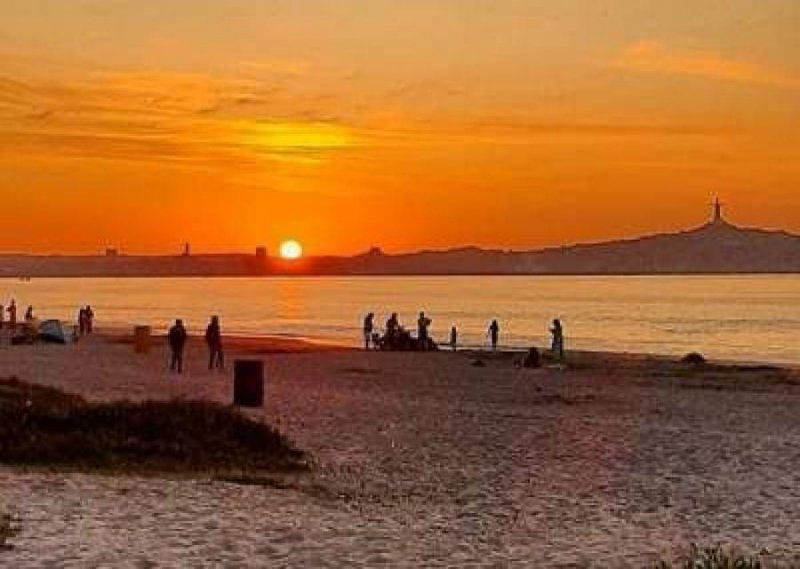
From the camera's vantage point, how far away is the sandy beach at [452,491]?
12.0 metres

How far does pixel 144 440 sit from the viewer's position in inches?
699

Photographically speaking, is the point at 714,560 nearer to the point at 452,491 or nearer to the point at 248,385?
the point at 452,491

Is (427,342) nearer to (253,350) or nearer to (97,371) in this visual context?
(253,350)

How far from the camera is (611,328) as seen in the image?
103 meters

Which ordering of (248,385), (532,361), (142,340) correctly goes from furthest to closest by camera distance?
(142,340) → (532,361) → (248,385)

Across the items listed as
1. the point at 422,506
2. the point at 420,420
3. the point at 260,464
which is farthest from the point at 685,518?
the point at 420,420

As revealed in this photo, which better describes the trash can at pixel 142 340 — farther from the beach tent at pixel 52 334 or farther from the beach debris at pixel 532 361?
the beach debris at pixel 532 361

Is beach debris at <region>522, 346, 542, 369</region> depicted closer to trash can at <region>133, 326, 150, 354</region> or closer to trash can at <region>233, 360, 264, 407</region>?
trash can at <region>133, 326, 150, 354</region>

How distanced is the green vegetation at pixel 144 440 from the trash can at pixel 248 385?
642 cm

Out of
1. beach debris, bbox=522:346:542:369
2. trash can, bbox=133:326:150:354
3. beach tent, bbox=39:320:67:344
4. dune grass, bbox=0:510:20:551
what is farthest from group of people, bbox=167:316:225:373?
dune grass, bbox=0:510:20:551

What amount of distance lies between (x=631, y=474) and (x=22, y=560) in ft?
32.5

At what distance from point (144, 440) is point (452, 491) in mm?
4567

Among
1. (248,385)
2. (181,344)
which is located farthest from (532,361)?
(248,385)

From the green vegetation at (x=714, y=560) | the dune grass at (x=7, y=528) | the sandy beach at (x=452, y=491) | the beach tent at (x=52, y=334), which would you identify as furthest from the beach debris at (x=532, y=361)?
the dune grass at (x=7, y=528)
